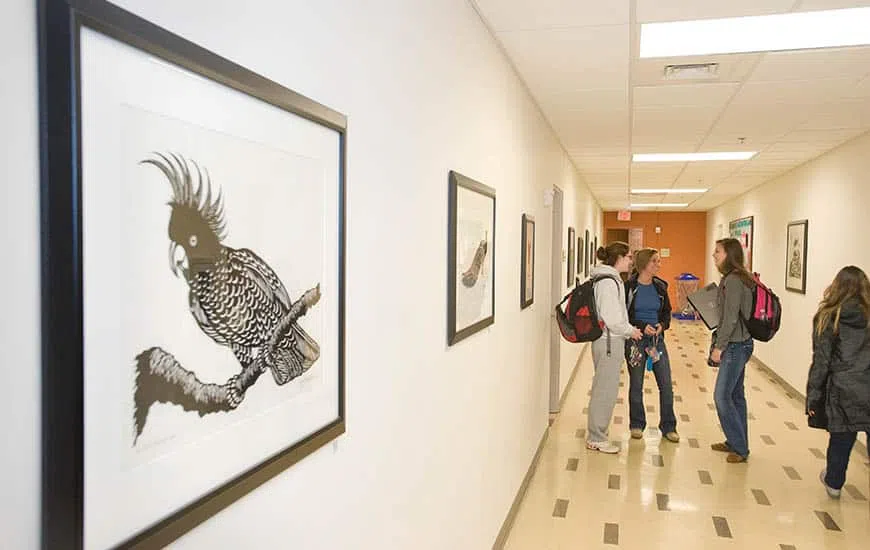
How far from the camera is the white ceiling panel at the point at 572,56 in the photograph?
10.6 feet

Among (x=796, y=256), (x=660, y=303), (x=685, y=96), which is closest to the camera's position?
(x=685, y=96)

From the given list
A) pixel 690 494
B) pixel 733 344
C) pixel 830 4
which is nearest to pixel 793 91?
pixel 830 4

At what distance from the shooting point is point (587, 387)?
8117 millimetres

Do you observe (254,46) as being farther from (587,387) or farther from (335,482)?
(587,387)

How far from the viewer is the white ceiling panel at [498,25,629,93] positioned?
10.6 feet

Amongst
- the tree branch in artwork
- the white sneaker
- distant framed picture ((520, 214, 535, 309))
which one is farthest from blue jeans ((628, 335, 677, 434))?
the tree branch in artwork

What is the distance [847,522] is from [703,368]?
17.6ft

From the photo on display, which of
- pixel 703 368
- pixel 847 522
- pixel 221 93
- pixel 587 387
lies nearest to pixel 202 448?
pixel 221 93

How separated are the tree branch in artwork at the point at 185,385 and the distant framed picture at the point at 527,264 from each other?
313 cm

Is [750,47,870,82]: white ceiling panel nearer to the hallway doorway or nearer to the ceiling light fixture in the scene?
the hallway doorway

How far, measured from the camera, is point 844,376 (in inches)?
162

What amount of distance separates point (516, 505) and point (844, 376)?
7.24ft

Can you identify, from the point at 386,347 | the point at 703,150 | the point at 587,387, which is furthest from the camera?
the point at 587,387

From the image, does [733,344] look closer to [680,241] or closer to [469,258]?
[469,258]
